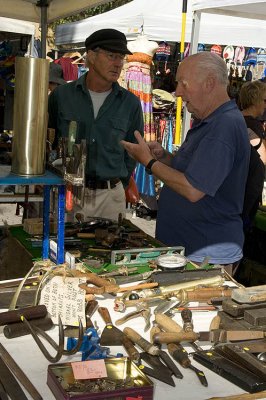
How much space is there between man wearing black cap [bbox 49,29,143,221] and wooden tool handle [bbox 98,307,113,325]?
1744 mm

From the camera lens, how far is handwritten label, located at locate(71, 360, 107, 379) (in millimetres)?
1766

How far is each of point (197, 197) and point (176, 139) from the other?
14.3ft

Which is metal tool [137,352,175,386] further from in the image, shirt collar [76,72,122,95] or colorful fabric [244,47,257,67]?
colorful fabric [244,47,257,67]

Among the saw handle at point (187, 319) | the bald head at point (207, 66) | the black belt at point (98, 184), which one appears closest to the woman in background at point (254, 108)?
the black belt at point (98, 184)

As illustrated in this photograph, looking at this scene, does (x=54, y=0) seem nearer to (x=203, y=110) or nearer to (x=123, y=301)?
(x=203, y=110)

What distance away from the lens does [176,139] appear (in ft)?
24.3

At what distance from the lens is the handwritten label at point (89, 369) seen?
1.77 meters

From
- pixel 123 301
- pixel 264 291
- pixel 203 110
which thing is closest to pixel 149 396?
pixel 123 301

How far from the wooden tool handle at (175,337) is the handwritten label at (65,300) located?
0.29 meters

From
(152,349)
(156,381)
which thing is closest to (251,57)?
(152,349)

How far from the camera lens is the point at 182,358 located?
1.97 meters

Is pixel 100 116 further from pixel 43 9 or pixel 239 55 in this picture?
pixel 239 55

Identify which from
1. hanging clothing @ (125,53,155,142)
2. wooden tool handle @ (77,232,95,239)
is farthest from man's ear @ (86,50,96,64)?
hanging clothing @ (125,53,155,142)

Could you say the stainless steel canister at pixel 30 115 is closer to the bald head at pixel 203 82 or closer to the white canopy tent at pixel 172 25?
the bald head at pixel 203 82
